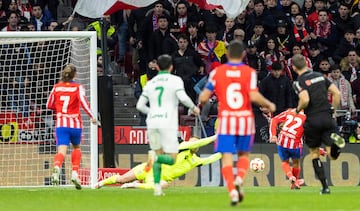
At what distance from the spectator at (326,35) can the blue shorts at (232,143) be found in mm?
13675

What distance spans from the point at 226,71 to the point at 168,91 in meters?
A: 2.09

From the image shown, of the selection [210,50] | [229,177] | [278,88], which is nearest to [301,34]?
[210,50]

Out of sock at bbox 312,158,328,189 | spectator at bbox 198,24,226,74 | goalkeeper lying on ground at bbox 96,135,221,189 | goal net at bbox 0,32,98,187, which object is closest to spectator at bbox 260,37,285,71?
spectator at bbox 198,24,226,74

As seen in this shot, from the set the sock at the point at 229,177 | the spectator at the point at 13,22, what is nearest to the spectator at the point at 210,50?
the spectator at the point at 13,22

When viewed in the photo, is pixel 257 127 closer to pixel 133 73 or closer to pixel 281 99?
pixel 281 99

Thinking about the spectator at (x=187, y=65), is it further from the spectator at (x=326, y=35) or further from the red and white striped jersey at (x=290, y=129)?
the red and white striped jersey at (x=290, y=129)

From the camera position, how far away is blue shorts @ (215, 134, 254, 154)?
15.8 m

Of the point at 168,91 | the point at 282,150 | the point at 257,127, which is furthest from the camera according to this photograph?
the point at 257,127

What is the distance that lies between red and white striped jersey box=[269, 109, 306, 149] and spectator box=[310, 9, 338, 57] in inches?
262

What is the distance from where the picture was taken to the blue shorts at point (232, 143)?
1575 centimetres

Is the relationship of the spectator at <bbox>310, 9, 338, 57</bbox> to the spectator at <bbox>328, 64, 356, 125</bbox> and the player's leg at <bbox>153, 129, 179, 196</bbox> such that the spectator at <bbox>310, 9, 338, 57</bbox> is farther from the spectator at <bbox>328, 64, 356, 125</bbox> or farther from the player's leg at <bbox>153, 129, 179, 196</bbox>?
the player's leg at <bbox>153, 129, 179, 196</bbox>

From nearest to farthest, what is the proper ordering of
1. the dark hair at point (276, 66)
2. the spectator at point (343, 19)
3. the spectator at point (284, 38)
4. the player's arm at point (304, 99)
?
the player's arm at point (304, 99), the dark hair at point (276, 66), the spectator at point (284, 38), the spectator at point (343, 19)

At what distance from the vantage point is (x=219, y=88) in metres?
15.8

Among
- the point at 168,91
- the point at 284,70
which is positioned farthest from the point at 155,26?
the point at 168,91
